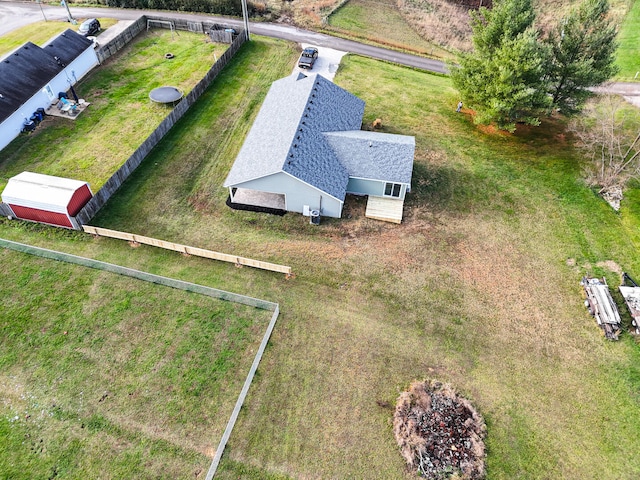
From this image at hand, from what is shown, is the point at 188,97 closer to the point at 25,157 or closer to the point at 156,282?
the point at 25,157

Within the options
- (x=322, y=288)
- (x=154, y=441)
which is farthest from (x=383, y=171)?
(x=154, y=441)

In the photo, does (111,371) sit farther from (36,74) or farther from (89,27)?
(89,27)

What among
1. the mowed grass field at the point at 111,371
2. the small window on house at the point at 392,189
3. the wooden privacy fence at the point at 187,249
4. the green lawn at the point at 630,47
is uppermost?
the green lawn at the point at 630,47

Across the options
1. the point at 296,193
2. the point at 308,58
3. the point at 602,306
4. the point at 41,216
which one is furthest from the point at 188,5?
the point at 602,306

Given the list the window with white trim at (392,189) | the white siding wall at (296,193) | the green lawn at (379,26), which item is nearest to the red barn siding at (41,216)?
the white siding wall at (296,193)

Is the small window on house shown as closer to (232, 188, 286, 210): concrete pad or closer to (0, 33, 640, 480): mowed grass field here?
(0, 33, 640, 480): mowed grass field

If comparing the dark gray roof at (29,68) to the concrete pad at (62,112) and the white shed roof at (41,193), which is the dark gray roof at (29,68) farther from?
the white shed roof at (41,193)

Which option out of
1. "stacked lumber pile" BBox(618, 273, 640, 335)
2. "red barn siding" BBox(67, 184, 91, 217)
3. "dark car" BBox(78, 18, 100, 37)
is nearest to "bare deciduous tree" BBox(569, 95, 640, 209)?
"stacked lumber pile" BBox(618, 273, 640, 335)
